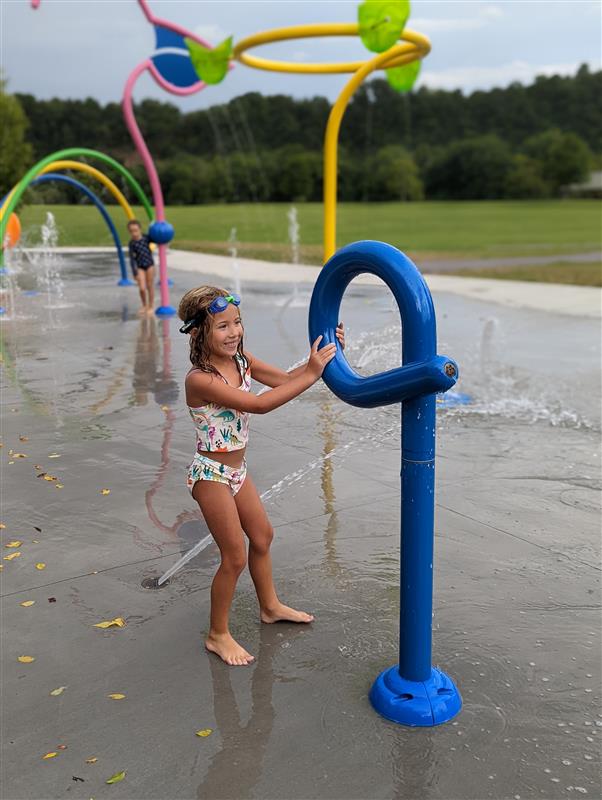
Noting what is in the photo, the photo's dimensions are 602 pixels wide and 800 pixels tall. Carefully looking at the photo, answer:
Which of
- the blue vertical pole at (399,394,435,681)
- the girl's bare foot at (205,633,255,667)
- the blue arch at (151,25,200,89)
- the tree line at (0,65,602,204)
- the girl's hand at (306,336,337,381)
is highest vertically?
the tree line at (0,65,602,204)

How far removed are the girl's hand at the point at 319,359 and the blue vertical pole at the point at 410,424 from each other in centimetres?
3

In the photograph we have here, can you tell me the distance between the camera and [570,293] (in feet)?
46.0

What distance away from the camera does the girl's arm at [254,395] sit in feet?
8.19

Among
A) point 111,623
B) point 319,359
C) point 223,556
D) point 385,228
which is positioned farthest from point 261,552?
point 385,228

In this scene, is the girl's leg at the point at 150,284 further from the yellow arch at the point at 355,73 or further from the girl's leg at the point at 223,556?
the girl's leg at the point at 223,556

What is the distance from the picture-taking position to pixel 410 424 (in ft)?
7.58

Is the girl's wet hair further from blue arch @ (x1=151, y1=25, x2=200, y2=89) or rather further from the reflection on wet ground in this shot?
blue arch @ (x1=151, y1=25, x2=200, y2=89)

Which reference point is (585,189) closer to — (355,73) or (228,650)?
(355,73)

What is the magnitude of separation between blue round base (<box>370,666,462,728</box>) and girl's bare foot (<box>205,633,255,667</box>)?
0.48 meters

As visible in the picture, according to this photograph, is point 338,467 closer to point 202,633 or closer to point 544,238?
point 202,633

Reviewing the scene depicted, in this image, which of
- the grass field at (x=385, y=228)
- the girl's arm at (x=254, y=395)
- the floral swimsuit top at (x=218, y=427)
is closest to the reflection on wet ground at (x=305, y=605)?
the floral swimsuit top at (x=218, y=427)

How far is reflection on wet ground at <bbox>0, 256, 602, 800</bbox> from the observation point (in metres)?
2.24

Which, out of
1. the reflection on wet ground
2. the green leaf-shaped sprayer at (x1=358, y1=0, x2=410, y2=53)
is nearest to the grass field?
the green leaf-shaped sprayer at (x1=358, y1=0, x2=410, y2=53)

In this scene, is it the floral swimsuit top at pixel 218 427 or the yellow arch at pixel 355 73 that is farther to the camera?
the yellow arch at pixel 355 73
